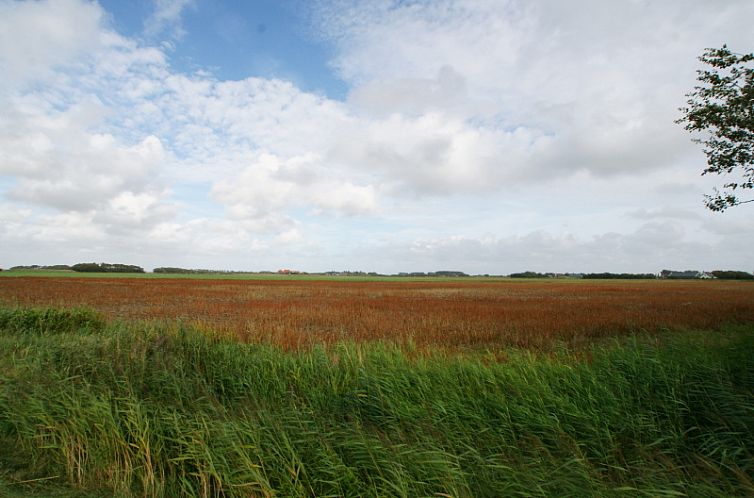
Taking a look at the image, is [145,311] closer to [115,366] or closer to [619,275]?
[115,366]

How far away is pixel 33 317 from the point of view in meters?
12.7

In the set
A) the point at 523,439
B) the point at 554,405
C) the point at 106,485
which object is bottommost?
the point at 106,485

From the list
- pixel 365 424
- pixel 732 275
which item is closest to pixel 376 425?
pixel 365 424

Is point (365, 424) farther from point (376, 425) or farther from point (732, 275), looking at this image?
point (732, 275)

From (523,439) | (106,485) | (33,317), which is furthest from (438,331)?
(33,317)

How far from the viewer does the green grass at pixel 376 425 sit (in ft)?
13.7

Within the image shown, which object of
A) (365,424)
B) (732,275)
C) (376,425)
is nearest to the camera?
(376,425)

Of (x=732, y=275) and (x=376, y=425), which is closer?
(x=376, y=425)

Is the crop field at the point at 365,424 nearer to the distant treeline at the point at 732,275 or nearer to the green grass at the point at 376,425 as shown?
the green grass at the point at 376,425

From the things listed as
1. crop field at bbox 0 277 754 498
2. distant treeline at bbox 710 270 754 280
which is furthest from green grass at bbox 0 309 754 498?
distant treeline at bbox 710 270 754 280

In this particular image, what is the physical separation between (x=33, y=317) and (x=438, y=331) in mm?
13997

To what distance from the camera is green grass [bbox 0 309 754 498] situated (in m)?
4.18

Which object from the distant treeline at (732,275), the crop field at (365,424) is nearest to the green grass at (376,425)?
the crop field at (365,424)

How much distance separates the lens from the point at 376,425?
17.9 feet
